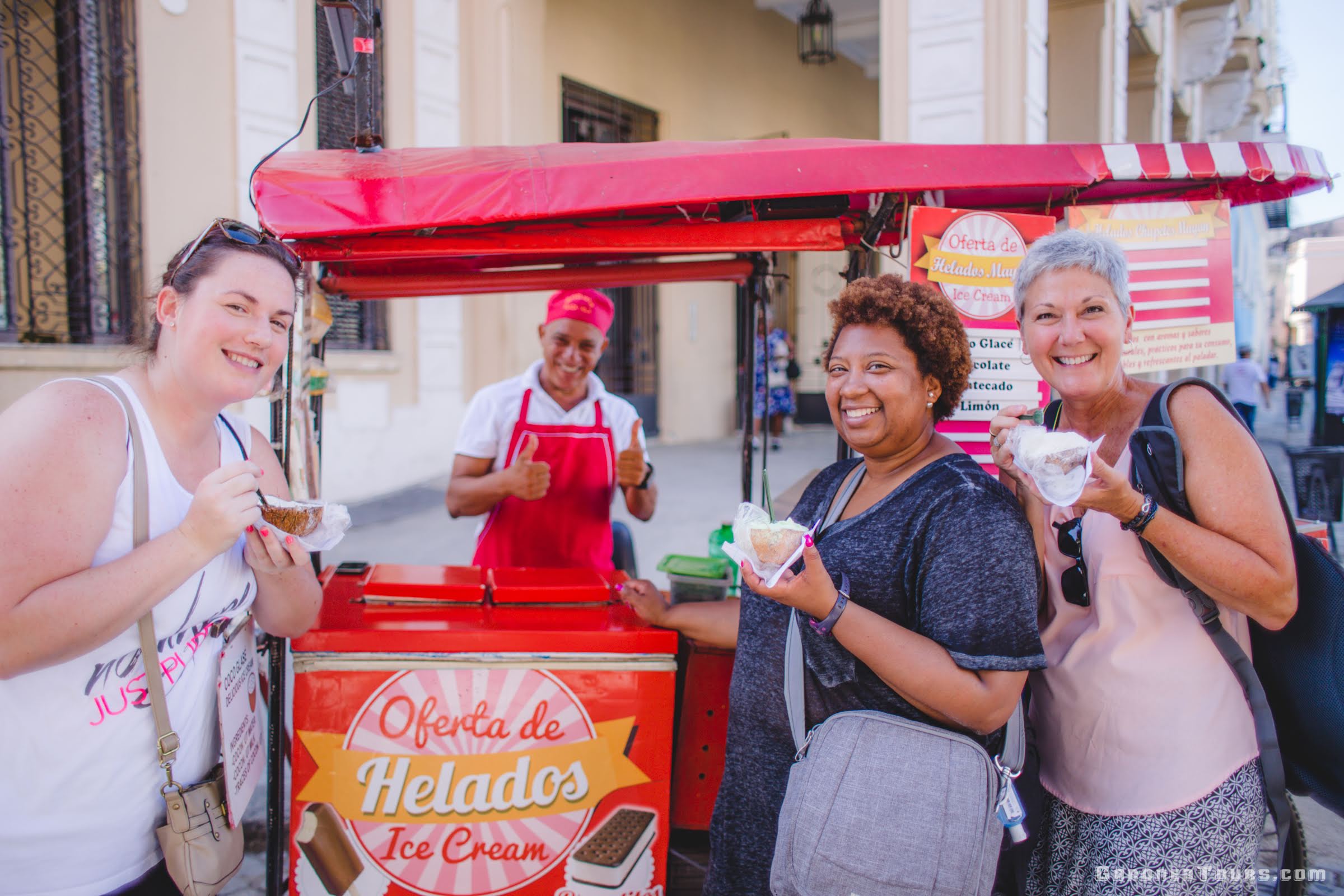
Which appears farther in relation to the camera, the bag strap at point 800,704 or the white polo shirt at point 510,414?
the white polo shirt at point 510,414

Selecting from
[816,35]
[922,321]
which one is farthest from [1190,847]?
[816,35]

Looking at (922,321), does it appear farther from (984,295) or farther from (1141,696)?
(1141,696)

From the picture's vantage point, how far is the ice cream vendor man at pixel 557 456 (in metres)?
3.19

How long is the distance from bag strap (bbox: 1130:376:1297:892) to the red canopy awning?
0.80 m

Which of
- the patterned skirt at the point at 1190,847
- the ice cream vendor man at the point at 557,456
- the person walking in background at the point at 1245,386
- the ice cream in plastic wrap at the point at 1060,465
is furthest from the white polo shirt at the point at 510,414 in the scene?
the person walking in background at the point at 1245,386

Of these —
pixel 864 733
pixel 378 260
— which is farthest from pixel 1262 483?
pixel 378 260

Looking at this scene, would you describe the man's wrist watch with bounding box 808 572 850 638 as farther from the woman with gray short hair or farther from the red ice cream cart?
the red ice cream cart

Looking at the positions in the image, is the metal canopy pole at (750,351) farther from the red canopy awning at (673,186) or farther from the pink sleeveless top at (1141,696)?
the pink sleeveless top at (1141,696)

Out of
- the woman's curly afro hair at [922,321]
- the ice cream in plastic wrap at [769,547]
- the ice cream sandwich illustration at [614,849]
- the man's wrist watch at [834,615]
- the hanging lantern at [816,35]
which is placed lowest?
the ice cream sandwich illustration at [614,849]

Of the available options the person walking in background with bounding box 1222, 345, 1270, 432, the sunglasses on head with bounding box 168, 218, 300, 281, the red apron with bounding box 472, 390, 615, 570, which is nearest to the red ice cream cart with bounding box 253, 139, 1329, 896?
the sunglasses on head with bounding box 168, 218, 300, 281

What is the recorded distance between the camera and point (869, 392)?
1649 mm

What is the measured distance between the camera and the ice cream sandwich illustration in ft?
6.97

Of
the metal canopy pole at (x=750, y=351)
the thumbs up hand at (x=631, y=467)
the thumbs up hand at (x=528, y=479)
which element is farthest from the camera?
the thumbs up hand at (x=631, y=467)

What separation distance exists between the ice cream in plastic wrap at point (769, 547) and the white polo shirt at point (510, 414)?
1.73 meters
